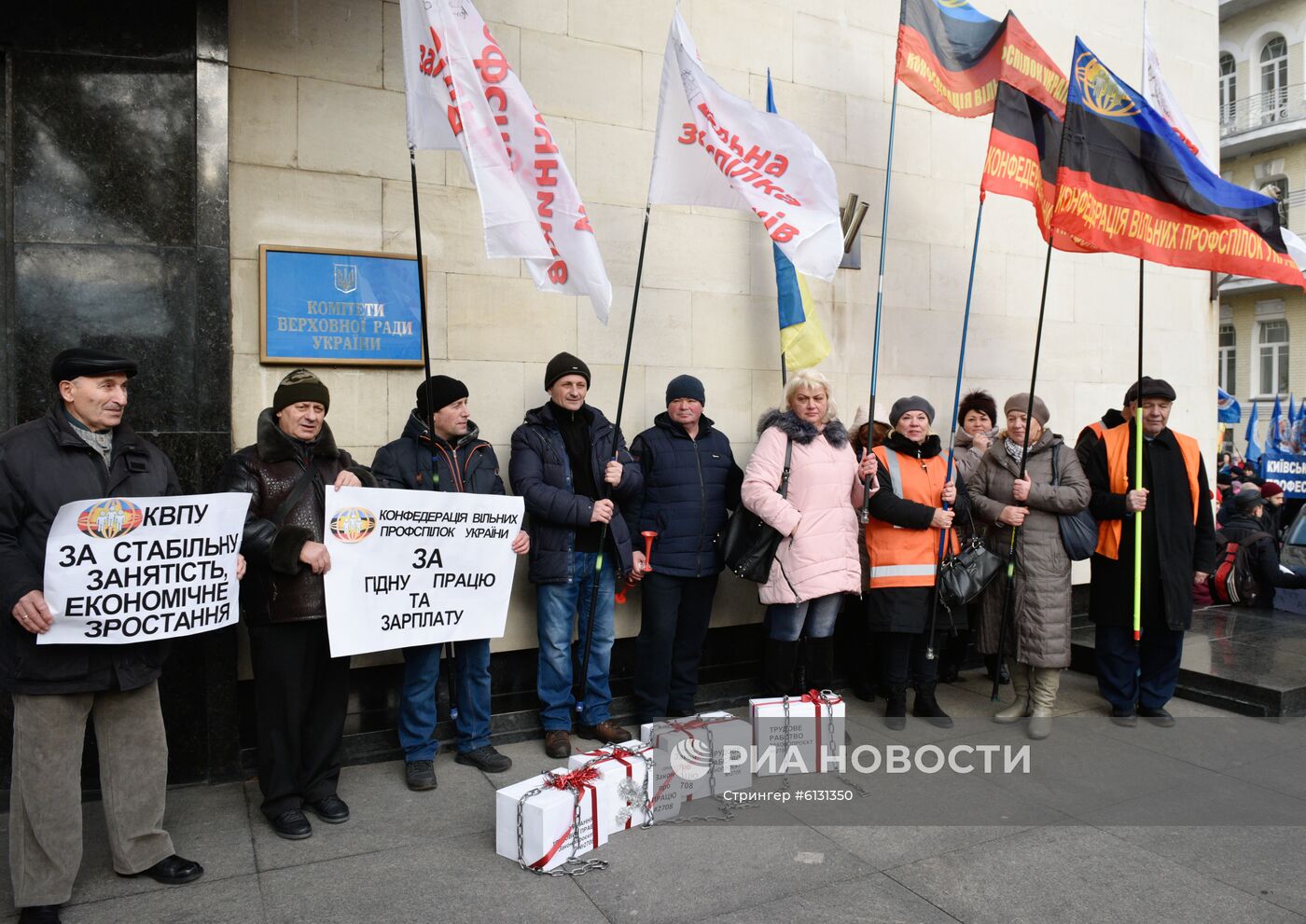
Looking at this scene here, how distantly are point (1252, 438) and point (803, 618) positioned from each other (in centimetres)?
2364

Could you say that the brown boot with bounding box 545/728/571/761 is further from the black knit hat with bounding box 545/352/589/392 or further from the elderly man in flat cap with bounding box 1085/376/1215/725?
the elderly man in flat cap with bounding box 1085/376/1215/725

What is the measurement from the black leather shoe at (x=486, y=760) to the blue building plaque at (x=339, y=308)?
2.12m

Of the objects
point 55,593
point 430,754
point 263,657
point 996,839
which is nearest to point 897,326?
point 996,839

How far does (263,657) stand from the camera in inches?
165

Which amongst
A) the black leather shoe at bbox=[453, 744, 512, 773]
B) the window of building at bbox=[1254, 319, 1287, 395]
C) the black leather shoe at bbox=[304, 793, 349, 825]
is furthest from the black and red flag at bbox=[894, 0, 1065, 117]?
the window of building at bbox=[1254, 319, 1287, 395]

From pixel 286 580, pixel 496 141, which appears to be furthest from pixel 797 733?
pixel 496 141

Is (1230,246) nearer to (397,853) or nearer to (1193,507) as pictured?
(1193,507)

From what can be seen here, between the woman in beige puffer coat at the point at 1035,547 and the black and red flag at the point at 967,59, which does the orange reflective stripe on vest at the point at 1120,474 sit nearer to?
the woman in beige puffer coat at the point at 1035,547

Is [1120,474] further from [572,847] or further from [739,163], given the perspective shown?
[572,847]

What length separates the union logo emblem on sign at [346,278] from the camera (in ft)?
16.6

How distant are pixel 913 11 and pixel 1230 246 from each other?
2.48 meters

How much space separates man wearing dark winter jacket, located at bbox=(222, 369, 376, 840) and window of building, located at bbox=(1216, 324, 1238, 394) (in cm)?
2932

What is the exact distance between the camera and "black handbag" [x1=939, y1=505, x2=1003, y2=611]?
563 centimetres

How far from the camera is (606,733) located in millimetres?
5363
